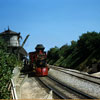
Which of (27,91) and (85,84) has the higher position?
(85,84)

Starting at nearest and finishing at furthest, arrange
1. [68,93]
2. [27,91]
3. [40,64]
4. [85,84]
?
[68,93] < [27,91] < [85,84] < [40,64]

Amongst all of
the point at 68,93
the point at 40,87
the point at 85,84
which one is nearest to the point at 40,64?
the point at 40,87

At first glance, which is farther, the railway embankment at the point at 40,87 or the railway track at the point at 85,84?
the railway track at the point at 85,84

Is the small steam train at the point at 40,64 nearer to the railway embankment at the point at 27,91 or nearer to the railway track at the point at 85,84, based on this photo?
the railway track at the point at 85,84

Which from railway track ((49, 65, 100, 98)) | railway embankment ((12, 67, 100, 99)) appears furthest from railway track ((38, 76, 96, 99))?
railway embankment ((12, 67, 100, 99))

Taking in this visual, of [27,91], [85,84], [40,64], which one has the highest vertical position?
[40,64]

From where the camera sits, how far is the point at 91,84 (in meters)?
15.4

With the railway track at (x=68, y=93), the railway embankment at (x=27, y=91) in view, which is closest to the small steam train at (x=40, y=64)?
the railway embankment at (x=27, y=91)

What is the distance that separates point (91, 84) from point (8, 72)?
9.09m

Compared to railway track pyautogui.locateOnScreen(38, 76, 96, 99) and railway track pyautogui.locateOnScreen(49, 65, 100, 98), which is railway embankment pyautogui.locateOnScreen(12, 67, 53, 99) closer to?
railway track pyautogui.locateOnScreen(38, 76, 96, 99)

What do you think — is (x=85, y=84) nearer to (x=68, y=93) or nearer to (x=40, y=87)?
(x=68, y=93)

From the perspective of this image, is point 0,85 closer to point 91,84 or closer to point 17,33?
point 91,84

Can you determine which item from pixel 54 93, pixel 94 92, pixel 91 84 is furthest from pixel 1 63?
pixel 91 84

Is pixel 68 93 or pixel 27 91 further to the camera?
pixel 27 91
